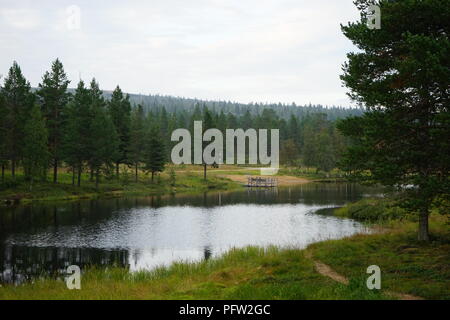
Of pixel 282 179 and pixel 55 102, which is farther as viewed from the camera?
pixel 282 179

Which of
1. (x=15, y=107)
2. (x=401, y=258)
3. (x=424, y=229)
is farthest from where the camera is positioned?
(x=15, y=107)

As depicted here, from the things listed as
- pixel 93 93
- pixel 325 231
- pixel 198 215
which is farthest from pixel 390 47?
pixel 93 93

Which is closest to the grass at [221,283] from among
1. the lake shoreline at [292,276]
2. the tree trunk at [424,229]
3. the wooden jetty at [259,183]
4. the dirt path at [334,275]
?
the lake shoreline at [292,276]

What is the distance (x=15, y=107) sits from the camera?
56281 millimetres

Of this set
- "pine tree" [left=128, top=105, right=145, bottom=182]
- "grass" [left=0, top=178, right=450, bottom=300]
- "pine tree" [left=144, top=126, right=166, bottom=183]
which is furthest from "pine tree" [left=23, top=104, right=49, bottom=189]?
"grass" [left=0, top=178, right=450, bottom=300]

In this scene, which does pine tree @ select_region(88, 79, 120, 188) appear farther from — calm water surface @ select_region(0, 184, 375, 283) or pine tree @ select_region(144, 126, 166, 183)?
calm water surface @ select_region(0, 184, 375, 283)

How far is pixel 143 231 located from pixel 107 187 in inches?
1280

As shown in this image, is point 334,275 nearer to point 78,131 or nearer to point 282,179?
point 78,131

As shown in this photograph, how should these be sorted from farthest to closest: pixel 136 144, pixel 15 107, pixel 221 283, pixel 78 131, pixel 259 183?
pixel 259 183, pixel 136 144, pixel 78 131, pixel 15 107, pixel 221 283

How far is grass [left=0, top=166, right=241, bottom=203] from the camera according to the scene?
52781 mm

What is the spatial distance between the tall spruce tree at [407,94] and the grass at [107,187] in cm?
4594

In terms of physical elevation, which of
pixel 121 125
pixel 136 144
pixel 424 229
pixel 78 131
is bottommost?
pixel 424 229

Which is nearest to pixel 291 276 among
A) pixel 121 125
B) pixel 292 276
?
pixel 292 276

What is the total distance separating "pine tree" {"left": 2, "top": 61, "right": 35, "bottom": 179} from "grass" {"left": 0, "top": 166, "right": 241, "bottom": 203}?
12.8ft
